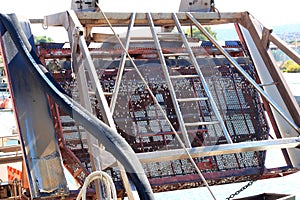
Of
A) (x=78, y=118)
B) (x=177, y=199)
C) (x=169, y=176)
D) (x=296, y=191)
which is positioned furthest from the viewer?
(x=177, y=199)

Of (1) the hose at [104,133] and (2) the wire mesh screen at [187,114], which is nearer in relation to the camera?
(1) the hose at [104,133]

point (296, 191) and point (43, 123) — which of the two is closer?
point (43, 123)

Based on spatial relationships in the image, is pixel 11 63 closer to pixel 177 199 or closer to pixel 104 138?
pixel 104 138

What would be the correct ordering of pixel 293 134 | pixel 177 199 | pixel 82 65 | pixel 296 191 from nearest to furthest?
1. pixel 82 65
2. pixel 293 134
3. pixel 296 191
4. pixel 177 199

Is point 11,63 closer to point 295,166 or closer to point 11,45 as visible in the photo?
point 11,45

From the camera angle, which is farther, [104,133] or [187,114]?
[187,114]

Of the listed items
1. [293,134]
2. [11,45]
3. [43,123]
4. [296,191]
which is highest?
[11,45]

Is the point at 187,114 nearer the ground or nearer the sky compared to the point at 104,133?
nearer the sky

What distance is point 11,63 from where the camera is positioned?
468 cm

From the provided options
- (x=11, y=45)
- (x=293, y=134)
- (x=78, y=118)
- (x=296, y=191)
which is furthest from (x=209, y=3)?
(x=296, y=191)

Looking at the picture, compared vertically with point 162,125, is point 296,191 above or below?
below

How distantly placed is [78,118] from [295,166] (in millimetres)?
2634

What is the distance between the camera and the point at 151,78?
5797mm

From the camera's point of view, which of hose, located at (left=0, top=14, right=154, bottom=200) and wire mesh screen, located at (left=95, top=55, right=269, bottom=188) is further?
wire mesh screen, located at (left=95, top=55, right=269, bottom=188)
